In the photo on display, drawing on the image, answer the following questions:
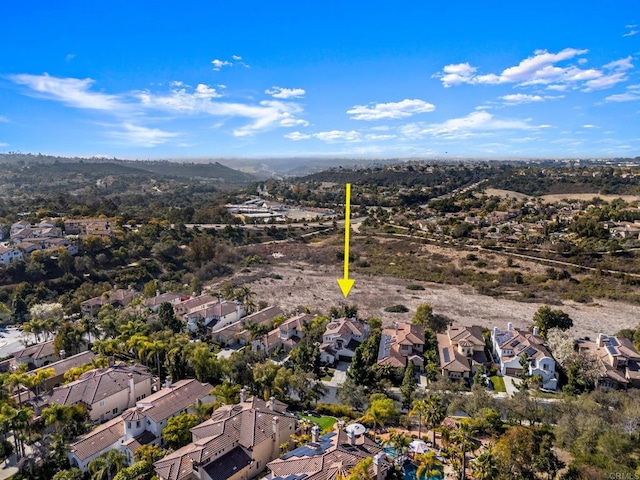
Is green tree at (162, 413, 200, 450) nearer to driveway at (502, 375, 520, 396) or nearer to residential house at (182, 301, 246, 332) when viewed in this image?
residential house at (182, 301, 246, 332)

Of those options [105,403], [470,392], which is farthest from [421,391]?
[105,403]

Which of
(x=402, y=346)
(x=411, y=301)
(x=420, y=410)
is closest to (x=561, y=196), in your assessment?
(x=411, y=301)

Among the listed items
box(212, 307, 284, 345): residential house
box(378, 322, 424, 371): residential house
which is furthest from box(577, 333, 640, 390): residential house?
box(212, 307, 284, 345): residential house

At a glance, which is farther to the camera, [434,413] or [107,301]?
[107,301]

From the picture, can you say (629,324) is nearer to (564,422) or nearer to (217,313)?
(564,422)

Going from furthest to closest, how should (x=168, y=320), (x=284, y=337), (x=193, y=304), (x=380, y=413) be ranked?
(x=193, y=304) → (x=168, y=320) → (x=284, y=337) → (x=380, y=413)

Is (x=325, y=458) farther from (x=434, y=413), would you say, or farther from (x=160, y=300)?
(x=160, y=300)

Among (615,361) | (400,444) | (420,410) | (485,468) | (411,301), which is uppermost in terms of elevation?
(485,468)
